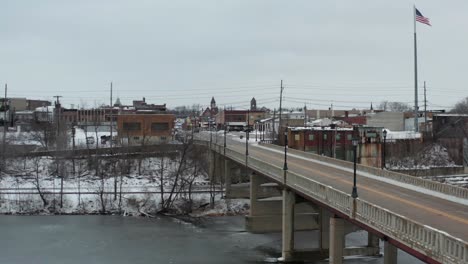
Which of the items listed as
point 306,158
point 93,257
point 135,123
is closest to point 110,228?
point 93,257

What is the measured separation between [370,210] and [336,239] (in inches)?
260

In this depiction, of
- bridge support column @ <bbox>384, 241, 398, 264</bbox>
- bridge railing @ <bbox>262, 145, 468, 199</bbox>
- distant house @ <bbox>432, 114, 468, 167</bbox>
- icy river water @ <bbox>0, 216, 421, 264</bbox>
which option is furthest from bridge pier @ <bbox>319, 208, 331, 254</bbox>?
distant house @ <bbox>432, 114, 468, 167</bbox>

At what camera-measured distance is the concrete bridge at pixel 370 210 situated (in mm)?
18609

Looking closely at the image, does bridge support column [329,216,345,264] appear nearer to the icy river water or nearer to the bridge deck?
the bridge deck

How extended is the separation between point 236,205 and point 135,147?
3048cm

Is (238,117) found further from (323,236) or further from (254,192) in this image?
(323,236)

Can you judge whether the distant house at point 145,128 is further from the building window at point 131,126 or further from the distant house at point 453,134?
the distant house at point 453,134

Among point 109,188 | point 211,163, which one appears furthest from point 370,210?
point 211,163

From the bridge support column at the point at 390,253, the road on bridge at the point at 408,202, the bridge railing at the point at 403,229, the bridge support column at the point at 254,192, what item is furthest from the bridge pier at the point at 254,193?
the bridge support column at the point at 390,253

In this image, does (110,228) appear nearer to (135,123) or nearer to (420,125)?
(135,123)

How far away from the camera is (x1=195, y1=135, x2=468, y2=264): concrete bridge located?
18609mm

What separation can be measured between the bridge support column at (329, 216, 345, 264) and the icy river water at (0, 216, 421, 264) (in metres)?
10.8

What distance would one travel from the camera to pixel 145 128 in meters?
109

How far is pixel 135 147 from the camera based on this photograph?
9006 centimetres
